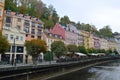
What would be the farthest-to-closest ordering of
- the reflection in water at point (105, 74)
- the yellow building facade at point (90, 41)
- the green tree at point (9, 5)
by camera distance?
the yellow building facade at point (90, 41), the green tree at point (9, 5), the reflection in water at point (105, 74)

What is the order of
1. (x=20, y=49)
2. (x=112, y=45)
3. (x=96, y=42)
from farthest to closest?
(x=112, y=45) → (x=96, y=42) → (x=20, y=49)

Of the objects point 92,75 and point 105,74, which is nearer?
point 92,75

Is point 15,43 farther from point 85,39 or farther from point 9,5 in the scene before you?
point 85,39

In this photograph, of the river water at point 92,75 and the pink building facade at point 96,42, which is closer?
the river water at point 92,75

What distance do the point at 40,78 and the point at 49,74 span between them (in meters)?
5.72

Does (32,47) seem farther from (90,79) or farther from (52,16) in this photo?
(52,16)

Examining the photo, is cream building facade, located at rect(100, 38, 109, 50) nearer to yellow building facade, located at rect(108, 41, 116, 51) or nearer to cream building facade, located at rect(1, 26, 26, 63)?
yellow building facade, located at rect(108, 41, 116, 51)

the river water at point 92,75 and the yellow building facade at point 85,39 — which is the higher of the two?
the yellow building facade at point 85,39

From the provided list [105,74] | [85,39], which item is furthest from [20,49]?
[85,39]

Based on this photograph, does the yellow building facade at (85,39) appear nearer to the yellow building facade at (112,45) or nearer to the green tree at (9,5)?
the yellow building facade at (112,45)

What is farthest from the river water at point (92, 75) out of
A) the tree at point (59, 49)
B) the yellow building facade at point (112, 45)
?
the yellow building facade at point (112, 45)

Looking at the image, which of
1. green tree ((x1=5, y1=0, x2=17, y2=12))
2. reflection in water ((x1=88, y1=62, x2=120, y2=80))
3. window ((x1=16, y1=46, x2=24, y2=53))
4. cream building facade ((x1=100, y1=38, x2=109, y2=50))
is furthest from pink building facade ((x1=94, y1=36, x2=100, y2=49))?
window ((x1=16, y1=46, x2=24, y2=53))

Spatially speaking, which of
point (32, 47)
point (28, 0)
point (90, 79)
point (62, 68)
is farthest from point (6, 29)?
point (28, 0)

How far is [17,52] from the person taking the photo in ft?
238
